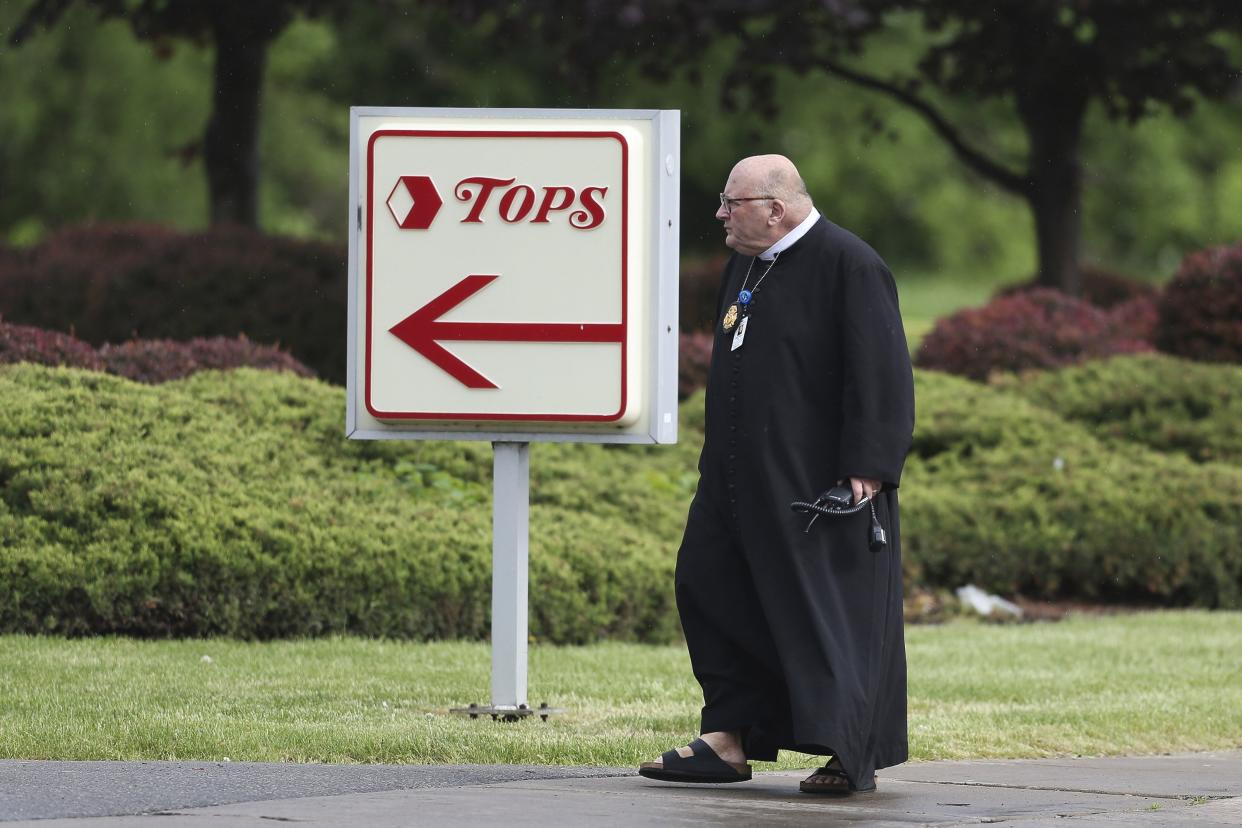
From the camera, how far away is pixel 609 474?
11844 mm

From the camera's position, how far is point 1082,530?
12266mm

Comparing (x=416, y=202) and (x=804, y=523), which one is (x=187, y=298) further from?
(x=804, y=523)

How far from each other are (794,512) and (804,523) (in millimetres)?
42

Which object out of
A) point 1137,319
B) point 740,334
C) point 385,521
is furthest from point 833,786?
point 1137,319

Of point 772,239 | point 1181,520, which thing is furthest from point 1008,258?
point 772,239

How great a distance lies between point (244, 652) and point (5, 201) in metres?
21.9

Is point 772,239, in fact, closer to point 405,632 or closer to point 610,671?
point 610,671

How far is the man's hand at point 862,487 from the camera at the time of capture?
566cm

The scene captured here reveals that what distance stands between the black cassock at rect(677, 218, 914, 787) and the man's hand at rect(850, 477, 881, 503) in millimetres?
32

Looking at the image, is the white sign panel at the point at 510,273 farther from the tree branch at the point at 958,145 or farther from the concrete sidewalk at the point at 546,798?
the tree branch at the point at 958,145

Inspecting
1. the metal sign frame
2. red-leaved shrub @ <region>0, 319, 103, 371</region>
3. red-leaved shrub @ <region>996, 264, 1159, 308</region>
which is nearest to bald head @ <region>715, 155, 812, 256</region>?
the metal sign frame

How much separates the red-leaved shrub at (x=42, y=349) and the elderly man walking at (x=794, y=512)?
18.5 feet

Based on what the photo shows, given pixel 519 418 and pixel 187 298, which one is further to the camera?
pixel 187 298

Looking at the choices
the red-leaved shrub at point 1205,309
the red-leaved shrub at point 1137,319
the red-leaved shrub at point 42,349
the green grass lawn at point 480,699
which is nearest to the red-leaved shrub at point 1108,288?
the red-leaved shrub at point 1137,319
